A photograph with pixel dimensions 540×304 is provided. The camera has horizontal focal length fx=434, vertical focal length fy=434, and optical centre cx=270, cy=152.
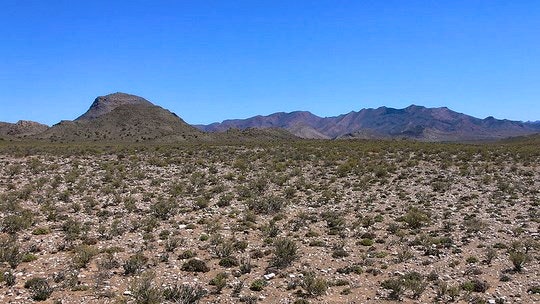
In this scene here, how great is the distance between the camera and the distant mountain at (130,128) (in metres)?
147

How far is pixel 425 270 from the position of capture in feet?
53.3

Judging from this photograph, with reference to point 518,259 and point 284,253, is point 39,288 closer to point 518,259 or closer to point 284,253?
point 284,253

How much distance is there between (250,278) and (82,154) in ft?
158

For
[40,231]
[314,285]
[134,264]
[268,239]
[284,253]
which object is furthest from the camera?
[40,231]

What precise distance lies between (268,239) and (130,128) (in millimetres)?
154436

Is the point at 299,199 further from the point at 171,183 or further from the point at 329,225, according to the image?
the point at 171,183

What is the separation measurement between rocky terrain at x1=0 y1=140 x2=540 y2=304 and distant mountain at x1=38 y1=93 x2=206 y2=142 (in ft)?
361

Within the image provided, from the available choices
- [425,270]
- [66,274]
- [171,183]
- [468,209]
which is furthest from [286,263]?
[171,183]

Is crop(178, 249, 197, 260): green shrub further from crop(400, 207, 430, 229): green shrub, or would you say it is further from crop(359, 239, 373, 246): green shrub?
crop(400, 207, 430, 229): green shrub

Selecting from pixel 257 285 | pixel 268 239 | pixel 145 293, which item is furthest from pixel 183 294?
pixel 268 239

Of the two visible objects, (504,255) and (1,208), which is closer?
(504,255)

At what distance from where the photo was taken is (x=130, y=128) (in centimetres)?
16425

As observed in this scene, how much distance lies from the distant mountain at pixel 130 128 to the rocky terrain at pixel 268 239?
361 ft

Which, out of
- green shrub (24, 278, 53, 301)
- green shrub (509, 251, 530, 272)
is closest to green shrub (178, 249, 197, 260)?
green shrub (24, 278, 53, 301)
